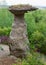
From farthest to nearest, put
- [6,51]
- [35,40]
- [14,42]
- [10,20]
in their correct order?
[10,20], [35,40], [6,51], [14,42]

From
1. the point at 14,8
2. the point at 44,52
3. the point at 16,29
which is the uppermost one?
the point at 14,8

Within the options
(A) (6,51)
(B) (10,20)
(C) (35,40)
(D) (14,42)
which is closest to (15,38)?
(D) (14,42)

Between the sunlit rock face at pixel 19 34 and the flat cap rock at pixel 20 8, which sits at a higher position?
the flat cap rock at pixel 20 8

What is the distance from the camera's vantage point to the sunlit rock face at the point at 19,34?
20.1 feet

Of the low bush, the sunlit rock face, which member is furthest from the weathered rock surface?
the low bush

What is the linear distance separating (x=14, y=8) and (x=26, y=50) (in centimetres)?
109

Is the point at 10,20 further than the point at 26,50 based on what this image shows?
Yes

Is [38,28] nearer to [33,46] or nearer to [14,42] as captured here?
[33,46]

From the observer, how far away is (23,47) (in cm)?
621

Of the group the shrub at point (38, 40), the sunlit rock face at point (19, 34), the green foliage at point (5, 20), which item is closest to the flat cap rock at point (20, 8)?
the sunlit rock face at point (19, 34)

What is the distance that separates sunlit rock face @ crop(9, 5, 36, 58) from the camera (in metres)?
6.14

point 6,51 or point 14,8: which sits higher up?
point 14,8

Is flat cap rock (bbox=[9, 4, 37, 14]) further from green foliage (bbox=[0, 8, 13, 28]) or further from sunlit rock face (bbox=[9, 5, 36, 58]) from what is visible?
green foliage (bbox=[0, 8, 13, 28])

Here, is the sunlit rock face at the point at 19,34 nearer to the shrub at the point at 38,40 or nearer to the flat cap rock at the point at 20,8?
the flat cap rock at the point at 20,8
